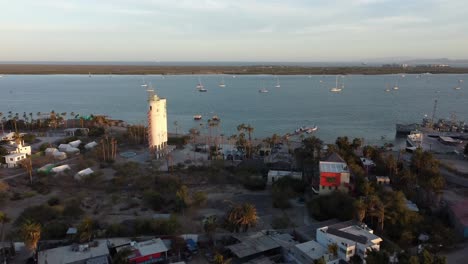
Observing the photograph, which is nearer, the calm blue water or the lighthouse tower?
the lighthouse tower

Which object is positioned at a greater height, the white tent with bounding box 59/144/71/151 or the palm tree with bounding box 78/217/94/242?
the palm tree with bounding box 78/217/94/242

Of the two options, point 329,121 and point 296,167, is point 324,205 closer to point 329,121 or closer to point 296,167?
point 296,167

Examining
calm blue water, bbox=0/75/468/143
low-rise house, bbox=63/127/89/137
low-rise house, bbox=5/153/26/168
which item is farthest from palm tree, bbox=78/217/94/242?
calm blue water, bbox=0/75/468/143

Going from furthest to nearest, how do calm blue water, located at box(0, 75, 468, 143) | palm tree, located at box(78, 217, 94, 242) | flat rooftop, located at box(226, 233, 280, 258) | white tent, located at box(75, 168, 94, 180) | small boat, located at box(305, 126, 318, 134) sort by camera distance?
calm blue water, located at box(0, 75, 468, 143)
small boat, located at box(305, 126, 318, 134)
white tent, located at box(75, 168, 94, 180)
palm tree, located at box(78, 217, 94, 242)
flat rooftop, located at box(226, 233, 280, 258)

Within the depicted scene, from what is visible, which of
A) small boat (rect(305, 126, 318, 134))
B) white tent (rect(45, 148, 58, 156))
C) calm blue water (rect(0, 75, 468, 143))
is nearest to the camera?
white tent (rect(45, 148, 58, 156))

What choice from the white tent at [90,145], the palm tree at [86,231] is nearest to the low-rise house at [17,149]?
the white tent at [90,145]

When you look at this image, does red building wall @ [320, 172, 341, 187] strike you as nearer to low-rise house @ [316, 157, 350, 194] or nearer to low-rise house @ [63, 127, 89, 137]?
low-rise house @ [316, 157, 350, 194]

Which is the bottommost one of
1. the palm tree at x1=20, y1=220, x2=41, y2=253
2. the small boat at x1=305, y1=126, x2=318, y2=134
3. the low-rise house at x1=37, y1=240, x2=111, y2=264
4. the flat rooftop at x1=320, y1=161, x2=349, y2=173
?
the small boat at x1=305, y1=126, x2=318, y2=134
